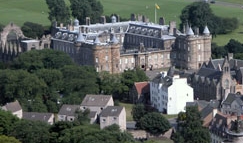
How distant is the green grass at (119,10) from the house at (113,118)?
60.8m

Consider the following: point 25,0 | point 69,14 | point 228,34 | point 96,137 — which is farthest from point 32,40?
point 25,0

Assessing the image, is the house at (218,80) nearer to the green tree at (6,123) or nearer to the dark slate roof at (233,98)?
the dark slate roof at (233,98)

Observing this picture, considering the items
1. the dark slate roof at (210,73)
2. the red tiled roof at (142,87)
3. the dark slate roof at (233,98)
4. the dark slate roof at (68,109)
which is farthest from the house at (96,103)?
the dark slate roof at (210,73)

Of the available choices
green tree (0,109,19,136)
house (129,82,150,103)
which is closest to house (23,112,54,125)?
green tree (0,109,19,136)

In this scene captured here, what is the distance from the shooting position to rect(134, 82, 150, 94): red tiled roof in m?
93.5

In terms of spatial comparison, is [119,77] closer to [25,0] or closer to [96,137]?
[96,137]

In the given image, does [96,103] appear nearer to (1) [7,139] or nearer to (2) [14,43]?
(1) [7,139]

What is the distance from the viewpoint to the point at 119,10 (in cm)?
15712

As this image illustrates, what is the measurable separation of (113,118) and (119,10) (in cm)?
7783

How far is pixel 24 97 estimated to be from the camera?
293ft

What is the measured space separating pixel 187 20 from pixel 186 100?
4168 cm

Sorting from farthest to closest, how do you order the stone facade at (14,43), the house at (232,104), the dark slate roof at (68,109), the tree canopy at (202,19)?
the tree canopy at (202,19) → the stone facade at (14,43) → the house at (232,104) → the dark slate roof at (68,109)

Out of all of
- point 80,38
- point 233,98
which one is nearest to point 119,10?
point 80,38

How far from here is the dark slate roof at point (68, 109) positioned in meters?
82.8
